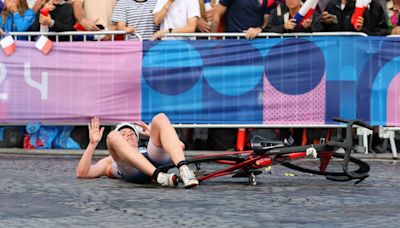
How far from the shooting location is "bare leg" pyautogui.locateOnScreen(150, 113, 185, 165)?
996 cm

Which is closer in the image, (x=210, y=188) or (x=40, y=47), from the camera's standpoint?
(x=210, y=188)

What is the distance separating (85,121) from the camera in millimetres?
15188

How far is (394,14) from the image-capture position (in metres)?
15.3

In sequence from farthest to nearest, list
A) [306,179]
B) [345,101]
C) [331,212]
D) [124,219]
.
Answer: [345,101], [306,179], [331,212], [124,219]

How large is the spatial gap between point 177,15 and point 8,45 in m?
2.52

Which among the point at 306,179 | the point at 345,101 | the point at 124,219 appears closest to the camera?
the point at 124,219

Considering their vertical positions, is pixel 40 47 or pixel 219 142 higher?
pixel 40 47

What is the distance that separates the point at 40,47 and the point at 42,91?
64 cm

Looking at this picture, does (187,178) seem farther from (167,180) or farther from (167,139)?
(167,139)

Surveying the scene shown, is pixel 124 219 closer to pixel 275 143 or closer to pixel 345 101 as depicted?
pixel 275 143

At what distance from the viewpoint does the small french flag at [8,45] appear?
50.1ft

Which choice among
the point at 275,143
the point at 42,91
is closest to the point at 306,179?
the point at 275,143

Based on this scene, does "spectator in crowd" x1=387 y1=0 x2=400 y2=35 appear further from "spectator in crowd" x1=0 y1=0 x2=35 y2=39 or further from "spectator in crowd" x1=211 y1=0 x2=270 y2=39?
"spectator in crowd" x1=0 y1=0 x2=35 y2=39

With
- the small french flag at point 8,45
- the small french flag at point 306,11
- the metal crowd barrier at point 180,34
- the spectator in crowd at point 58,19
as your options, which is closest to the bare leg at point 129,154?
the metal crowd barrier at point 180,34
